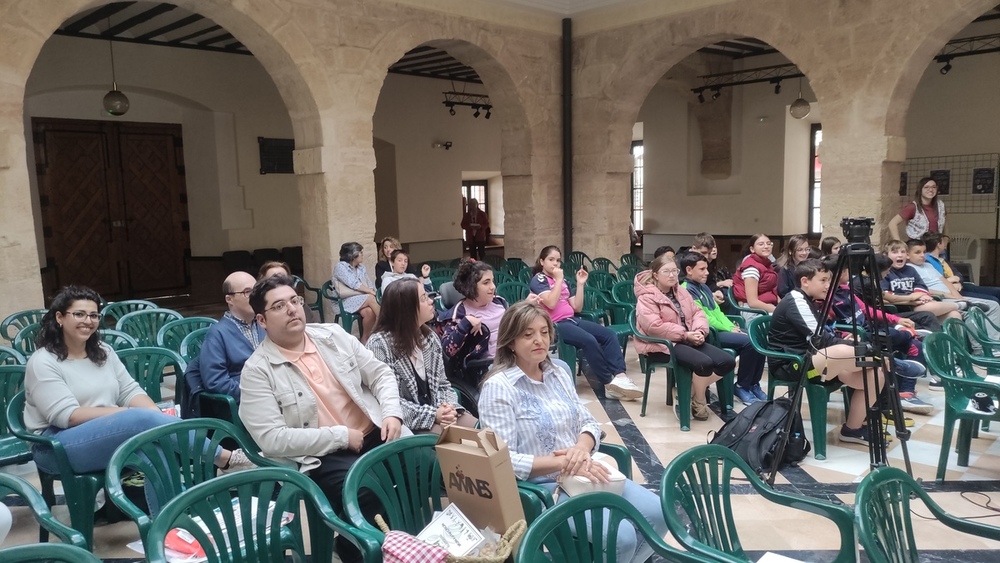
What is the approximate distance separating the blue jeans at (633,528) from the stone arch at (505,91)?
224 inches

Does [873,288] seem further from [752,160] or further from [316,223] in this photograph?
Result: [752,160]

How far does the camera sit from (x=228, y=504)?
69.6 inches

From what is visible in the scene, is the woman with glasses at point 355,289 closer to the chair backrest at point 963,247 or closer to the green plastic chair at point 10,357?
the green plastic chair at point 10,357

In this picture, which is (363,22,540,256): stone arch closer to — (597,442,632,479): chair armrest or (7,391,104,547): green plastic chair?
(7,391,104,547): green plastic chair

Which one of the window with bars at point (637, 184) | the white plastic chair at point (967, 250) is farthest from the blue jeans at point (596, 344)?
the window with bars at point (637, 184)

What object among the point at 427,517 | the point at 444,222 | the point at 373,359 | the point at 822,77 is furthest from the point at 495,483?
the point at 444,222

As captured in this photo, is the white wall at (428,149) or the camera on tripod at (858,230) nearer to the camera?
the camera on tripod at (858,230)

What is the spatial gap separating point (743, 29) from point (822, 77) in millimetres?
980

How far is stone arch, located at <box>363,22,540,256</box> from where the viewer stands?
283 inches

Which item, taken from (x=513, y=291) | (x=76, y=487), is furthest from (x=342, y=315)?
(x=76, y=487)

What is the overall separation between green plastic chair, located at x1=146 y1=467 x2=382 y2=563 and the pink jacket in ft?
8.54

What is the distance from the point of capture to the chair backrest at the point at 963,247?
909 centimetres

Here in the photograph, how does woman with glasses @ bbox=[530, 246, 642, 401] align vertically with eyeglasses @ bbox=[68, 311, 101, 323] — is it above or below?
below

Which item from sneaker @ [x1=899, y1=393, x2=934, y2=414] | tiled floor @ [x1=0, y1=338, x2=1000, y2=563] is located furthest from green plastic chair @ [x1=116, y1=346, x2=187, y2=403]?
sneaker @ [x1=899, y1=393, x2=934, y2=414]
